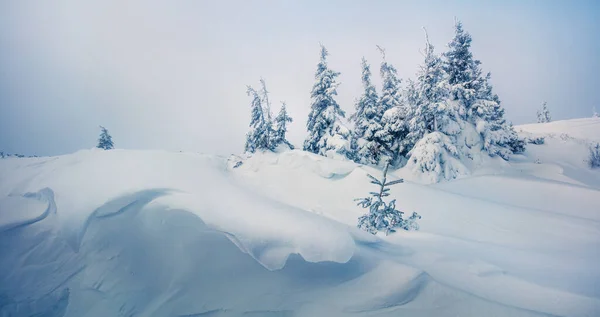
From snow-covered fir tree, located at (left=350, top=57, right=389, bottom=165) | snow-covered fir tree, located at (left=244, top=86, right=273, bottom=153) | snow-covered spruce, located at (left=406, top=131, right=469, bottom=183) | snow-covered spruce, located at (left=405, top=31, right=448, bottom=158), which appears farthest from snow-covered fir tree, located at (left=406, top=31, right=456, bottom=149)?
snow-covered fir tree, located at (left=244, top=86, right=273, bottom=153)

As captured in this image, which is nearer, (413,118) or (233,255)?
(233,255)

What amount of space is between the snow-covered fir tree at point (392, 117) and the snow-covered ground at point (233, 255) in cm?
1341

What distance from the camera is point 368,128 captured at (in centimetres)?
2178

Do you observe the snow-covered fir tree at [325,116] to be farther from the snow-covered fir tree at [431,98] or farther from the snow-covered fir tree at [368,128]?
the snow-covered fir tree at [431,98]

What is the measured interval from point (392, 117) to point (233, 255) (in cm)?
1923

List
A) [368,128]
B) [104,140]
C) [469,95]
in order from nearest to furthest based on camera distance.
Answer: [469,95]
[368,128]
[104,140]

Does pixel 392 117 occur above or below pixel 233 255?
above

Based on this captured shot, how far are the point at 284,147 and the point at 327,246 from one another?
1524 cm

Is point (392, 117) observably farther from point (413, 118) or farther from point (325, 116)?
point (325, 116)

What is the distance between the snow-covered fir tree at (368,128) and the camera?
71.0 feet

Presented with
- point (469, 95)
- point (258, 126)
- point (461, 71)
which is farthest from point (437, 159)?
point (258, 126)

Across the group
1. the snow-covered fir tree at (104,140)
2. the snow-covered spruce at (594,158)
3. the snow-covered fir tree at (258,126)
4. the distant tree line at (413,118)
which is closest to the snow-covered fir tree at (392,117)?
the distant tree line at (413,118)

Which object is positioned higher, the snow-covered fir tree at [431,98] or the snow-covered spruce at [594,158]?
the snow-covered fir tree at [431,98]

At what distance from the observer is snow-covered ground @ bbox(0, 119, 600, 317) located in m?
3.49
